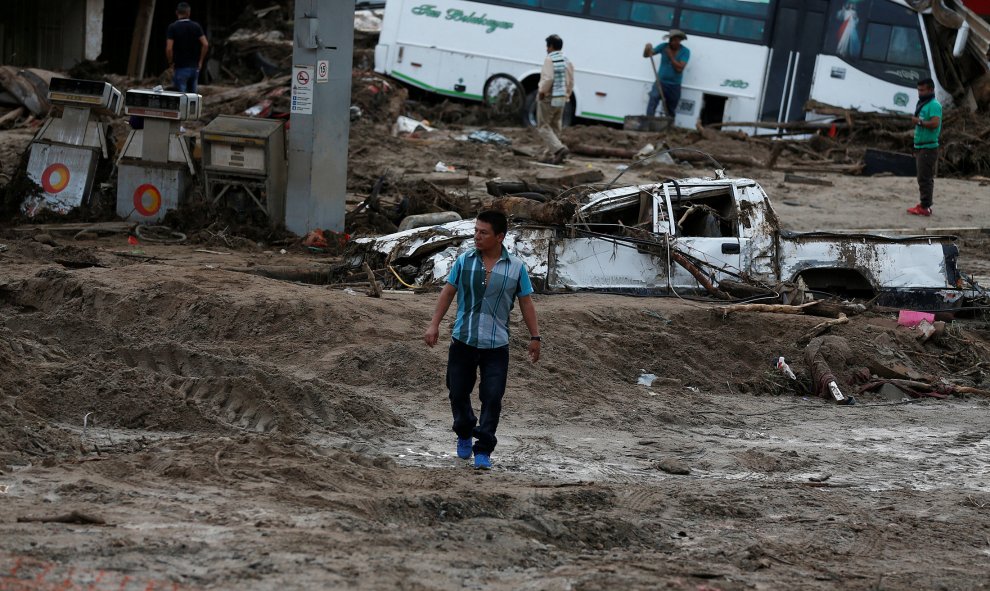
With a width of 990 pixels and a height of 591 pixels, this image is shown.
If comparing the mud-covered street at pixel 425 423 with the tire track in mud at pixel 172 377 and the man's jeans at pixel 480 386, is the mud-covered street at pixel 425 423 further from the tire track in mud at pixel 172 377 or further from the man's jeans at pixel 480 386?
the man's jeans at pixel 480 386

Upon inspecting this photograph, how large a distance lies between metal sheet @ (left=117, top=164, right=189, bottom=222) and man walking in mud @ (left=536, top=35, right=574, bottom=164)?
22.9 feet

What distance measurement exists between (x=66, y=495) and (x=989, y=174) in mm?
20388

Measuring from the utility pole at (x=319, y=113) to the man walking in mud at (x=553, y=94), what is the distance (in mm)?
5881

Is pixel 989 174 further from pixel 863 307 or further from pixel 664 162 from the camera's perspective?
pixel 863 307

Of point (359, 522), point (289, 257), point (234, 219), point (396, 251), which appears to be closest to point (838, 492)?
point (359, 522)

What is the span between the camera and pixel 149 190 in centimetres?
1441

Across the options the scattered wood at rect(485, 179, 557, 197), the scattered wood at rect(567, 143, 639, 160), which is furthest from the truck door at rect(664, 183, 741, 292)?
the scattered wood at rect(567, 143, 639, 160)

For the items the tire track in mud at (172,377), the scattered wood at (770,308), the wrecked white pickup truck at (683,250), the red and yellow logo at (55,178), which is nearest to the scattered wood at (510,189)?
the wrecked white pickup truck at (683,250)

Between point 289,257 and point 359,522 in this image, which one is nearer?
point 359,522

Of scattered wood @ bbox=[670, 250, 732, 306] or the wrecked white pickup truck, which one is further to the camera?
scattered wood @ bbox=[670, 250, 732, 306]

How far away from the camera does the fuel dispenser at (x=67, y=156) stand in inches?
572

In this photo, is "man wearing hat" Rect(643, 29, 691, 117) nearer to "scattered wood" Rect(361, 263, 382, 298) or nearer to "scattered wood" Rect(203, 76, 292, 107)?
"scattered wood" Rect(203, 76, 292, 107)

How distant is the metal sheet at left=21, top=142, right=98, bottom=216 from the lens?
14539 mm

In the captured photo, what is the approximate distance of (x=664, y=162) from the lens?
20953mm
